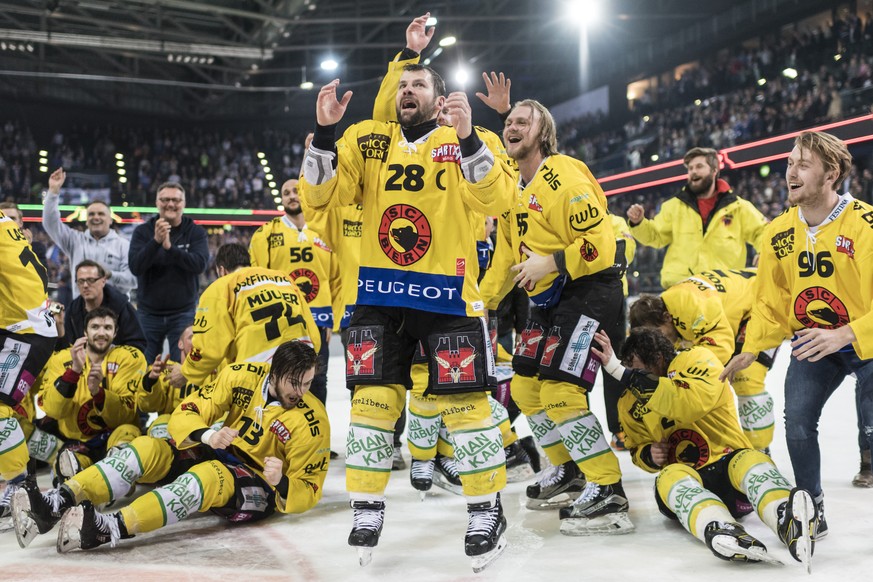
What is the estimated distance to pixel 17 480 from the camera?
12.5ft

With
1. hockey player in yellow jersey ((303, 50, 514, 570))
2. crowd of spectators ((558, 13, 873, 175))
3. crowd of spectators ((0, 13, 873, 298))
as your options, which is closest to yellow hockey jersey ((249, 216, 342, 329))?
hockey player in yellow jersey ((303, 50, 514, 570))

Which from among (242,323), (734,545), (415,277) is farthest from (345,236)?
(734,545)

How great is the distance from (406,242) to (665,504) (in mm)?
1550

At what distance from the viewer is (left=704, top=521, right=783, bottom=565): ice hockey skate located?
9.48 ft

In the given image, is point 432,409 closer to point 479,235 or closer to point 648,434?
point 479,235

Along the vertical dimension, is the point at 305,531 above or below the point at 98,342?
below

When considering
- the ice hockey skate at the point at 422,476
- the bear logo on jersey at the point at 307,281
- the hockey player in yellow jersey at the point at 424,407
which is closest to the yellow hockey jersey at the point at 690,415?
the hockey player in yellow jersey at the point at 424,407

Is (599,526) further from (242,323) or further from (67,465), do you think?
(67,465)

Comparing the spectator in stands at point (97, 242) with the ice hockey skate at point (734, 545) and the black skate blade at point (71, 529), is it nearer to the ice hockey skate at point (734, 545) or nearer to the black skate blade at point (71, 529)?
the black skate blade at point (71, 529)

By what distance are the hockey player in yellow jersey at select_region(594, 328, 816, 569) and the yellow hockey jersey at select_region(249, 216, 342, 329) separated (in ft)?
7.69

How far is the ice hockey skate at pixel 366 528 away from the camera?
290 centimetres

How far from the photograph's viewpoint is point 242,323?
4113mm

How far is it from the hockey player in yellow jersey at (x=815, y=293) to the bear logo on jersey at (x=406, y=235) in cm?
137

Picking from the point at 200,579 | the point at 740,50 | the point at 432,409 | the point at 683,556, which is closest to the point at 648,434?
the point at 683,556
